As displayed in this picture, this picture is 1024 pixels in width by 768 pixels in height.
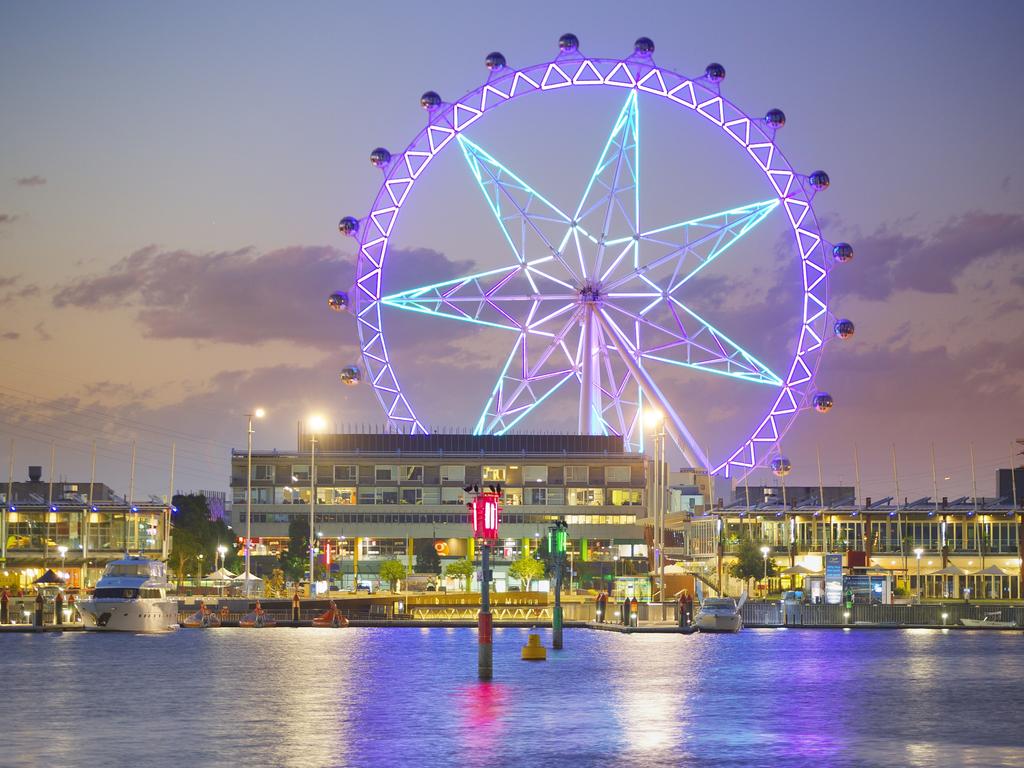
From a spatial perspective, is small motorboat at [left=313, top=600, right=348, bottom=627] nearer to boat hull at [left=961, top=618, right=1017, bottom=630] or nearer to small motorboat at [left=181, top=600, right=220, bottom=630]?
small motorboat at [left=181, top=600, right=220, bottom=630]

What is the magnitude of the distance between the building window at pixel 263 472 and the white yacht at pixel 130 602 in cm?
9986

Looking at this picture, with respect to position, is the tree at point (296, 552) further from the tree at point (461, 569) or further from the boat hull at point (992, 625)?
the boat hull at point (992, 625)

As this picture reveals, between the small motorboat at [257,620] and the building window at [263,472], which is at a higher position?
the building window at [263,472]

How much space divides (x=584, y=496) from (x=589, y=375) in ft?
237

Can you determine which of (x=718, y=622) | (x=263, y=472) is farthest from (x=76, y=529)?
(x=718, y=622)

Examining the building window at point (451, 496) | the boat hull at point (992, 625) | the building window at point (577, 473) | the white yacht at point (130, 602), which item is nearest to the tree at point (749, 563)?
the boat hull at point (992, 625)

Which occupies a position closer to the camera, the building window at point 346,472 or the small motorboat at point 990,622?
the small motorboat at point 990,622

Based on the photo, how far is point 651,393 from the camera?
12431 centimetres

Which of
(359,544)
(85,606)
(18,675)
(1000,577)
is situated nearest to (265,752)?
(18,675)

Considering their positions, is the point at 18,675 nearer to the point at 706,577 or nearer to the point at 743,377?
the point at 743,377

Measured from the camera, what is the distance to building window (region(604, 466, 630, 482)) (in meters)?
192

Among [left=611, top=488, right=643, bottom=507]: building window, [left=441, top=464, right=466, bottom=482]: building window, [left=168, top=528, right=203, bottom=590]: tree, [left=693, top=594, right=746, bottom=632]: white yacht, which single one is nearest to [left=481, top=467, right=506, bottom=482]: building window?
[left=441, top=464, right=466, bottom=482]: building window

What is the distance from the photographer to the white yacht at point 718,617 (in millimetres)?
86062

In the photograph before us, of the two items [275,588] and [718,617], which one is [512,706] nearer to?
[718,617]
